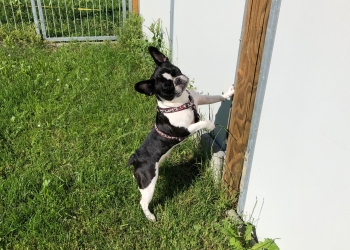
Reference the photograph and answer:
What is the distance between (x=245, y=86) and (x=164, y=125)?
74 centimetres

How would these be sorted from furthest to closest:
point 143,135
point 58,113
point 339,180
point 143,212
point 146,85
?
point 58,113, point 143,135, point 143,212, point 146,85, point 339,180

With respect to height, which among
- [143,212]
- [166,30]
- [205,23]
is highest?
[205,23]

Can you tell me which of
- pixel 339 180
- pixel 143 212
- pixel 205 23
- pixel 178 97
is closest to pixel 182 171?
pixel 143 212

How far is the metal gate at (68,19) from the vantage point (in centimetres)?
694

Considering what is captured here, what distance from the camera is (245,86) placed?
2.60 meters

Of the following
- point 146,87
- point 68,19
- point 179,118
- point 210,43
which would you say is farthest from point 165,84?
point 68,19

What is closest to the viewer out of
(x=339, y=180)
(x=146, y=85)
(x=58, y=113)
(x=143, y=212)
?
(x=339, y=180)

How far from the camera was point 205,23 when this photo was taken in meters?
3.65

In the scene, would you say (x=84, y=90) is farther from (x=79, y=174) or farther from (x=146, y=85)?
(x=146, y=85)

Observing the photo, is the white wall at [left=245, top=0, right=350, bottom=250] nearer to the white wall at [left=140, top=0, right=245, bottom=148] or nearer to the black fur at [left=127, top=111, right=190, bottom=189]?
the black fur at [left=127, top=111, right=190, bottom=189]

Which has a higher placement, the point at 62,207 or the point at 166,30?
the point at 166,30

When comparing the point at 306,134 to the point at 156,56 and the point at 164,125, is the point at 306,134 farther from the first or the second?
the point at 156,56

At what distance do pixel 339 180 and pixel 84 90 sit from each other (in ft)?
12.9

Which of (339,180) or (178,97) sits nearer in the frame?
(339,180)
